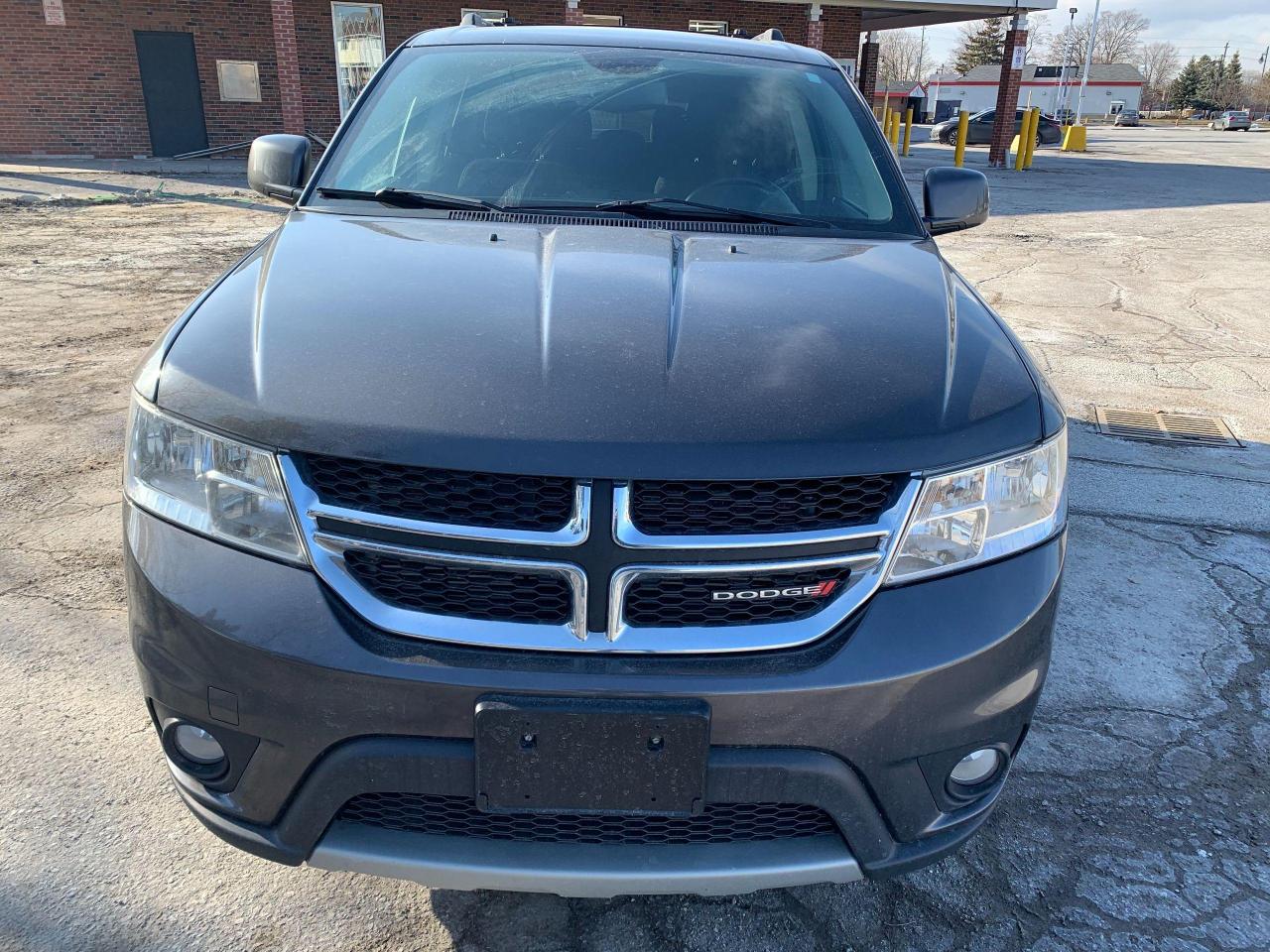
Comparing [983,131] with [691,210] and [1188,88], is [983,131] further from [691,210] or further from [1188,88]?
[1188,88]

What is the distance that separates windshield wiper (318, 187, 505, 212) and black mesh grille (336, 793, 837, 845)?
61.2 inches

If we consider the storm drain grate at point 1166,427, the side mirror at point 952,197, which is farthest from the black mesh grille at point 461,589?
the storm drain grate at point 1166,427

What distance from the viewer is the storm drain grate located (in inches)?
197

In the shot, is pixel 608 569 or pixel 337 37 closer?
pixel 608 569

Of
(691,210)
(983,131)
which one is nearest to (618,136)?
(691,210)

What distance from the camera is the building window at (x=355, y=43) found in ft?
66.6

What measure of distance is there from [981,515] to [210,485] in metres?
1.32

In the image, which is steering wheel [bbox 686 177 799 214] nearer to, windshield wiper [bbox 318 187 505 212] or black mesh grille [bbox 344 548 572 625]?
windshield wiper [bbox 318 187 505 212]

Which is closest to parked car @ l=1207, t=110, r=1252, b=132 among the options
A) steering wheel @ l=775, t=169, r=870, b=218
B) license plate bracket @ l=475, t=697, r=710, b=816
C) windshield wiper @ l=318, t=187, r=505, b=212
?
steering wheel @ l=775, t=169, r=870, b=218

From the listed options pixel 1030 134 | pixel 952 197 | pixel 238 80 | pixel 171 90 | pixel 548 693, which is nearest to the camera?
pixel 548 693

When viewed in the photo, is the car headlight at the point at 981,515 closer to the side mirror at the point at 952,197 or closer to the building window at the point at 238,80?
the side mirror at the point at 952,197

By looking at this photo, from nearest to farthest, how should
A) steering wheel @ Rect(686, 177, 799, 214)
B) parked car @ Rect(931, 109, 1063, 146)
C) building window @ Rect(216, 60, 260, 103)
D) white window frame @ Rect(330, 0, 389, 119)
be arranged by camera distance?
steering wheel @ Rect(686, 177, 799, 214)
building window @ Rect(216, 60, 260, 103)
white window frame @ Rect(330, 0, 389, 119)
parked car @ Rect(931, 109, 1063, 146)

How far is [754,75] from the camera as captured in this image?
10.3 ft

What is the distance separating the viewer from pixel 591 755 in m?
1.53
